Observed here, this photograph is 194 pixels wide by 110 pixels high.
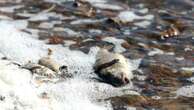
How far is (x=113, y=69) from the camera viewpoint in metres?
6.57

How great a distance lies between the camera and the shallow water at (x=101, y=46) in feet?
19.8

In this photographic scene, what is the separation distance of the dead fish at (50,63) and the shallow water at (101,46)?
0.62 feet

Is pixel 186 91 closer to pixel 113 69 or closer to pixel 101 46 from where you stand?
pixel 113 69

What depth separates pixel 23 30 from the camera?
8383 mm

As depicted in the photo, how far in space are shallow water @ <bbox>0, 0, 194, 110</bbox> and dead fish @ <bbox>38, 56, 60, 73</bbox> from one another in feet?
0.62

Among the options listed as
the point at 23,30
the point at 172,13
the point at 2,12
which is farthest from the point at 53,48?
the point at 172,13

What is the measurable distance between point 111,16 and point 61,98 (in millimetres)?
3575

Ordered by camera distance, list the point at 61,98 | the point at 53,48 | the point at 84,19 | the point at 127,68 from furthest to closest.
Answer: the point at 84,19 → the point at 53,48 → the point at 127,68 → the point at 61,98

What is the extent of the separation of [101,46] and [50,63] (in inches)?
51.0

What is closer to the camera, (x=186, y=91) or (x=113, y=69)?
(x=186, y=91)

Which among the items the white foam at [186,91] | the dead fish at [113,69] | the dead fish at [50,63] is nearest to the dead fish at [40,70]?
the dead fish at [50,63]

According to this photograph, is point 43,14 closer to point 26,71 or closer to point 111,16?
point 111,16

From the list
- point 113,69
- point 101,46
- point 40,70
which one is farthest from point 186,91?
point 40,70

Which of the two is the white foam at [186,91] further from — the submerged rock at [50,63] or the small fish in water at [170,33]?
the small fish in water at [170,33]
